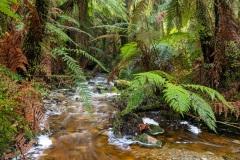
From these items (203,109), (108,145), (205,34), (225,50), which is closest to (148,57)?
(205,34)

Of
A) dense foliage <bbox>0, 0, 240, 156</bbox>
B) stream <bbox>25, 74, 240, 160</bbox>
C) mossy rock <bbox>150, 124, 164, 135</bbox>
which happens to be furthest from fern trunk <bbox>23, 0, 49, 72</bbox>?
mossy rock <bbox>150, 124, 164, 135</bbox>

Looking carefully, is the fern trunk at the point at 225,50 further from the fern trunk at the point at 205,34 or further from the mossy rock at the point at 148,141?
the mossy rock at the point at 148,141

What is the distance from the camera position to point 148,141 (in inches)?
115

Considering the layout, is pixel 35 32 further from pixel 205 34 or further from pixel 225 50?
pixel 225 50

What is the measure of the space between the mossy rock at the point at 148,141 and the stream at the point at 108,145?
0.08 metres

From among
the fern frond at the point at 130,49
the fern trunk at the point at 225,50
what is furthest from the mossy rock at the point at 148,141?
the fern frond at the point at 130,49

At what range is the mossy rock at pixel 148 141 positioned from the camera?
2888 mm

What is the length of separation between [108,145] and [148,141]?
0.47m

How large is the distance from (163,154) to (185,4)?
161 centimetres

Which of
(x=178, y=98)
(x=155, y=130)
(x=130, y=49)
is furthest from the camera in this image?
(x=130, y=49)

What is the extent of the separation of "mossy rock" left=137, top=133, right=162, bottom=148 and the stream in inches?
3.2

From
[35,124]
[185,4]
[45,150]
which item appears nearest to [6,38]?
[35,124]

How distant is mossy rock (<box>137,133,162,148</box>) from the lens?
2.89m

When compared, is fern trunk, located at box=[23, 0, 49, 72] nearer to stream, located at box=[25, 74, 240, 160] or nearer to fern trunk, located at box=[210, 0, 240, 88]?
stream, located at box=[25, 74, 240, 160]
